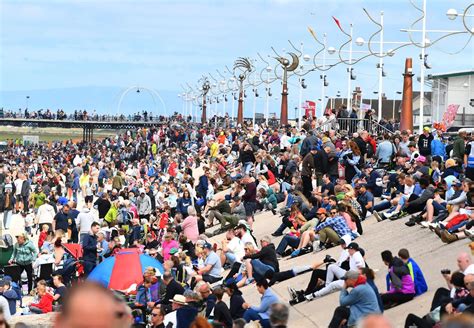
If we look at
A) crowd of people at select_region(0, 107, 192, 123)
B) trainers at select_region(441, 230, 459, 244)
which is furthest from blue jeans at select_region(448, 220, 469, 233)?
crowd of people at select_region(0, 107, 192, 123)

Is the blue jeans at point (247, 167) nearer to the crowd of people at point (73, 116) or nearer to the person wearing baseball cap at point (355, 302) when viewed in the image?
the person wearing baseball cap at point (355, 302)

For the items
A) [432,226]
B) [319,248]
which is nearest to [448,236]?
[432,226]

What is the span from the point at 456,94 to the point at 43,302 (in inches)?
2203

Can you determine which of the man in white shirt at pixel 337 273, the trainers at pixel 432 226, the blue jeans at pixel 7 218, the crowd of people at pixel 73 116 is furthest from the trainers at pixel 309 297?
the crowd of people at pixel 73 116

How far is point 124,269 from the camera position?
1792cm

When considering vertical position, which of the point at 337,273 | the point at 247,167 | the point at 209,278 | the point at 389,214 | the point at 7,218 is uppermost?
the point at 247,167

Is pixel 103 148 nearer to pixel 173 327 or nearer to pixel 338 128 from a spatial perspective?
pixel 338 128

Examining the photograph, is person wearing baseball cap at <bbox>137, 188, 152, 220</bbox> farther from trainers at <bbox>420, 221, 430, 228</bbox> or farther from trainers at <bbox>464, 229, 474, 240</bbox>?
trainers at <bbox>464, 229, 474, 240</bbox>

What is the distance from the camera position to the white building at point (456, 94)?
65812 millimetres

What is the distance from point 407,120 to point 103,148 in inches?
1594

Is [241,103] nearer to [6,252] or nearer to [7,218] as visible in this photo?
[7,218]

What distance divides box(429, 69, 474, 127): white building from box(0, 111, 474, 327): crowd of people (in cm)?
3092

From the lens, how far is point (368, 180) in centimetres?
2356

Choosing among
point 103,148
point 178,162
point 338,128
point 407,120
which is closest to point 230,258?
point 407,120
